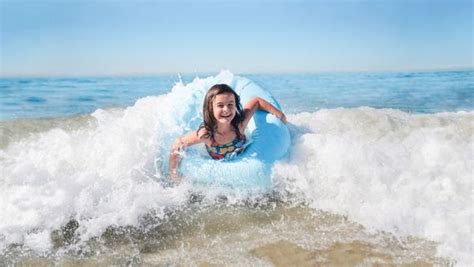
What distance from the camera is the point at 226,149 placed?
3.96 metres

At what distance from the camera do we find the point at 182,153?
3891 mm

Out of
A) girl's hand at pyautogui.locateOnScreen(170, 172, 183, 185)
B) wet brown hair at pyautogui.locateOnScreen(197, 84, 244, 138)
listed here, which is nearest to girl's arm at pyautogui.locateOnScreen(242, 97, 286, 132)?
wet brown hair at pyautogui.locateOnScreen(197, 84, 244, 138)

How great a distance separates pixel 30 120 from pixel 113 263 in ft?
18.2

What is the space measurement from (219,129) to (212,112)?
0.64 feet

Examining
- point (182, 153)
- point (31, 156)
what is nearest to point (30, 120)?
point (31, 156)

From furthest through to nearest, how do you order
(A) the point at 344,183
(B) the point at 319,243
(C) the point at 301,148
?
(C) the point at 301,148 → (A) the point at 344,183 → (B) the point at 319,243

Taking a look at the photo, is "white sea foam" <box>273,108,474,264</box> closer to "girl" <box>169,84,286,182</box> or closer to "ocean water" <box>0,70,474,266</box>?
"ocean water" <box>0,70,474,266</box>

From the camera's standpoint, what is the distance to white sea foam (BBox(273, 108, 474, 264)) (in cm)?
304

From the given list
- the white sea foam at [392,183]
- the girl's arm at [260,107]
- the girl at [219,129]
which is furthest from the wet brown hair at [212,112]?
the white sea foam at [392,183]

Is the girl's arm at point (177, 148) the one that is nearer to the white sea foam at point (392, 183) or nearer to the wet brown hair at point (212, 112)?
the wet brown hair at point (212, 112)

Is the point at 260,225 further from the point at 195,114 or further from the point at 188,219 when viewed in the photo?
the point at 195,114

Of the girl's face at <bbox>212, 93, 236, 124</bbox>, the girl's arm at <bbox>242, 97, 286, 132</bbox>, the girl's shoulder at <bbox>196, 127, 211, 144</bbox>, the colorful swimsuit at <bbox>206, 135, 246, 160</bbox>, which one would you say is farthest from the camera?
the girl's arm at <bbox>242, 97, 286, 132</bbox>

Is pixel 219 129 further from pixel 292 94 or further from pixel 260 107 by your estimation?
→ pixel 292 94

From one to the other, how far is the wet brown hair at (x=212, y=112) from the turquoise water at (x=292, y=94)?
338cm
